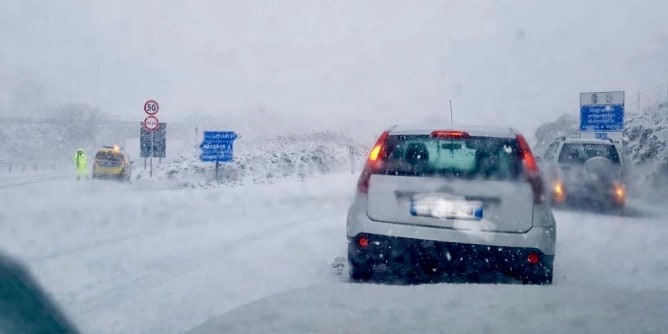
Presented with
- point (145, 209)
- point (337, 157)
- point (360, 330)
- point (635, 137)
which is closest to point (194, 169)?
point (337, 157)

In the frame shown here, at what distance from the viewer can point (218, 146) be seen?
68.5ft

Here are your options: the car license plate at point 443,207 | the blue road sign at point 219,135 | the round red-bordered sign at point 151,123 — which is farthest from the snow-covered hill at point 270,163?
the car license plate at point 443,207

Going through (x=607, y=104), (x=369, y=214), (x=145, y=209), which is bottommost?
(x=145, y=209)

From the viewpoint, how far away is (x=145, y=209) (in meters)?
14.5

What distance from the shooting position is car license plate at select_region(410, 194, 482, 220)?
5551mm

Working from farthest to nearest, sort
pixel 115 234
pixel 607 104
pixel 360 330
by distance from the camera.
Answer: pixel 607 104, pixel 115 234, pixel 360 330

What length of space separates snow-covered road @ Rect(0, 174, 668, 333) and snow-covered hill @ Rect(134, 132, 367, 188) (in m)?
8.98

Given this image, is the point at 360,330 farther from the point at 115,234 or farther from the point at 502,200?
the point at 115,234

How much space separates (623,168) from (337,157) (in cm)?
1842

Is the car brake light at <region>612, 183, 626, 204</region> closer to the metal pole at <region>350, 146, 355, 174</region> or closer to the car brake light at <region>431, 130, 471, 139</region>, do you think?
the car brake light at <region>431, 130, 471, 139</region>

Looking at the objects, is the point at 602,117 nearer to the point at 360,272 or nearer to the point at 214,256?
the point at 214,256

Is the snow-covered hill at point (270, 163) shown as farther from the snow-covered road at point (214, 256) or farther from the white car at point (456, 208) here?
the white car at point (456, 208)

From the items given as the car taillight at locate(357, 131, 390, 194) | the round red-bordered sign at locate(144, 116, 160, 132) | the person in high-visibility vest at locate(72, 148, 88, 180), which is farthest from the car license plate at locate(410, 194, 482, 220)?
the person in high-visibility vest at locate(72, 148, 88, 180)

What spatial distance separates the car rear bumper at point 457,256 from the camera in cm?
560
